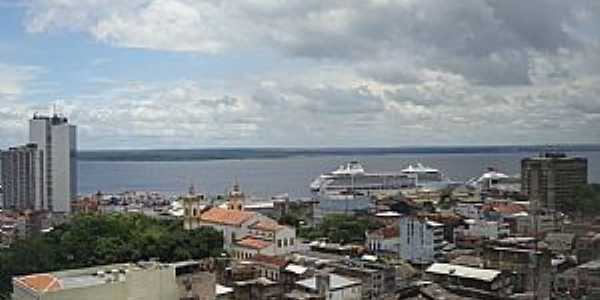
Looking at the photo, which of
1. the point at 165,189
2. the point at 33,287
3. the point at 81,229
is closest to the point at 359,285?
the point at 33,287

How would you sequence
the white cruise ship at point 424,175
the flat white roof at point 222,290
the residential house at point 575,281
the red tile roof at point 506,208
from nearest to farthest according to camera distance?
1. the residential house at point 575,281
2. the flat white roof at point 222,290
3. the red tile roof at point 506,208
4. the white cruise ship at point 424,175

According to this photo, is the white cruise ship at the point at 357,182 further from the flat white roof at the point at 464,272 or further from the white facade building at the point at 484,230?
the flat white roof at the point at 464,272

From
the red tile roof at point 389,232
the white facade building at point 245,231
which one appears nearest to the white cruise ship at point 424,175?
the white facade building at point 245,231

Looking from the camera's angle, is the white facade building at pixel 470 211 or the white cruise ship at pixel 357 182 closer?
the white facade building at pixel 470 211

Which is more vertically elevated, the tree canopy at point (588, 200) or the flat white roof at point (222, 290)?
the tree canopy at point (588, 200)

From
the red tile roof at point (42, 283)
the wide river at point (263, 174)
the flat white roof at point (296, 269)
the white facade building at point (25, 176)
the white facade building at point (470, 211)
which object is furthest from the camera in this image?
the wide river at point (263, 174)
